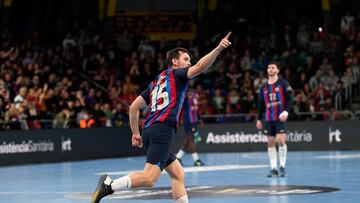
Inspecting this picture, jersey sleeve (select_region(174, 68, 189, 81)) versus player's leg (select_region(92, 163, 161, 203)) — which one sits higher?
jersey sleeve (select_region(174, 68, 189, 81))

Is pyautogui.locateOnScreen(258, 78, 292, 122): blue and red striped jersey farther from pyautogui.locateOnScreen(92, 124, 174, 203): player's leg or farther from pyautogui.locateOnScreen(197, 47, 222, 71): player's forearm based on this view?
Result: pyautogui.locateOnScreen(197, 47, 222, 71): player's forearm

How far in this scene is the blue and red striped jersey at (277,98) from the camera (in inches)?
794

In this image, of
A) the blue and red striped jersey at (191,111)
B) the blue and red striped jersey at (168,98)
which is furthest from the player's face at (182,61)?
the blue and red striped jersey at (191,111)

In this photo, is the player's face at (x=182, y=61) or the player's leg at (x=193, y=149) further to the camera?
the player's leg at (x=193, y=149)

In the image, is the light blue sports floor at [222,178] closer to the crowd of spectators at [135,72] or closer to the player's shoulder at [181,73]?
the crowd of spectators at [135,72]

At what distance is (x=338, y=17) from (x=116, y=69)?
9.66m

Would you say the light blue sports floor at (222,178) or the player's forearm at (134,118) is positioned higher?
the player's forearm at (134,118)

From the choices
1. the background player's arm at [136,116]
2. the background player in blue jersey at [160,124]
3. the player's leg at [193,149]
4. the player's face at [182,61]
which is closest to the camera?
the background player in blue jersey at [160,124]

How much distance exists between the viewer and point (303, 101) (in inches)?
1243

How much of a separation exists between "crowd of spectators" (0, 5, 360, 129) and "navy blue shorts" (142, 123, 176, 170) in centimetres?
1571

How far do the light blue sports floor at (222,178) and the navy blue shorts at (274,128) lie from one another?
0.98 m

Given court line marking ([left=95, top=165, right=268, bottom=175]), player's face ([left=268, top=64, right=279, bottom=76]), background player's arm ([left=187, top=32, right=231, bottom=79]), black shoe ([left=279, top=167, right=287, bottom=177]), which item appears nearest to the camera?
background player's arm ([left=187, top=32, right=231, bottom=79])

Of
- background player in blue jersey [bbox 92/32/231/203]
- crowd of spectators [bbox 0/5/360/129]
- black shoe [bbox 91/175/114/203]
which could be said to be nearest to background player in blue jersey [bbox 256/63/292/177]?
background player in blue jersey [bbox 92/32/231/203]

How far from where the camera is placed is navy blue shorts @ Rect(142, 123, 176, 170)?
11906 mm
